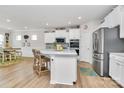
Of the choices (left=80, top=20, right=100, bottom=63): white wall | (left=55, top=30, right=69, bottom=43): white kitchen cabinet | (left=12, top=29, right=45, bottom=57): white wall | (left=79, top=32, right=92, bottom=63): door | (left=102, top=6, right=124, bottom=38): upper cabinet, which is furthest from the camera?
(left=12, top=29, right=45, bottom=57): white wall

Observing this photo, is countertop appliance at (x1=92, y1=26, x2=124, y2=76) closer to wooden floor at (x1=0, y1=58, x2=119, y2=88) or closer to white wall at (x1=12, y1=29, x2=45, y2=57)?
wooden floor at (x1=0, y1=58, x2=119, y2=88)

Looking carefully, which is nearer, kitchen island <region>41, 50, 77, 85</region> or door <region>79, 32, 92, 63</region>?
kitchen island <region>41, 50, 77, 85</region>

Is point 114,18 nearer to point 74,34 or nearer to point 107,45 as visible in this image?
point 107,45

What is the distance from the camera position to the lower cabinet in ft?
10.5

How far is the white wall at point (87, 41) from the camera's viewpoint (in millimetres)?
7108

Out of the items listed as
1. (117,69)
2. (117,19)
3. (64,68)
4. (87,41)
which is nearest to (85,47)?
(87,41)

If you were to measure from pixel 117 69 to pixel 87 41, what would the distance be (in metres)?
4.18

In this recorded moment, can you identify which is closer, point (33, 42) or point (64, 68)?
point (64, 68)

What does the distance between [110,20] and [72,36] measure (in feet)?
12.3

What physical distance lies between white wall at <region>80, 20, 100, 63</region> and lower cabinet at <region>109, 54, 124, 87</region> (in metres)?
3.25

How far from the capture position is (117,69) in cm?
350

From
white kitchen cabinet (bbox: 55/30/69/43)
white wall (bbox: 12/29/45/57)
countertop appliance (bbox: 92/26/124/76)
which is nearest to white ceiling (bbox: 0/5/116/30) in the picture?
countertop appliance (bbox: 92/26/124/76)
